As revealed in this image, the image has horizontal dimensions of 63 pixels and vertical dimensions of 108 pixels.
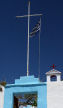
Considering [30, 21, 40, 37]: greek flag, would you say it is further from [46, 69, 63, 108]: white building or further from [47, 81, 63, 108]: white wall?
[47, 81, 63, 108]: white wall

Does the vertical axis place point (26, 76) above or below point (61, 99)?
above

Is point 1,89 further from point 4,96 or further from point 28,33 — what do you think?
point 28,33

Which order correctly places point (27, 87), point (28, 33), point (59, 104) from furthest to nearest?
point (28, 33)
point (27, 87)
point (59, 104)

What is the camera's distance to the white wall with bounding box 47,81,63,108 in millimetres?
16064

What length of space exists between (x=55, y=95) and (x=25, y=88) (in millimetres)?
2447

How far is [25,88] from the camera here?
17141 millimetres

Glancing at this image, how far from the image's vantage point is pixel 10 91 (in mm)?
17328

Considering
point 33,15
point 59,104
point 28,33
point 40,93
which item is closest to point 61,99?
point 59,104

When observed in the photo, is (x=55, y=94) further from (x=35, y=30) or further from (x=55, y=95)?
(x=35, y=30)

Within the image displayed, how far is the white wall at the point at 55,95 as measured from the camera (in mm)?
16064

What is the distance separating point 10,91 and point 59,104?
3.98 meters

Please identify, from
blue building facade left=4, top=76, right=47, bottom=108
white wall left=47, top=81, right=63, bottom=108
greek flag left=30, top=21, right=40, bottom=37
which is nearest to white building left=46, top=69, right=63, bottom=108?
white wall left=47, top=81, right=63, bottom=108

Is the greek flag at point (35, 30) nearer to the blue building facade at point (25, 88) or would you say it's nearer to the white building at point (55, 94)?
the blue building facade at point (25, 88)

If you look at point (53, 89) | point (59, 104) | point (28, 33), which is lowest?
point (59, 104)
